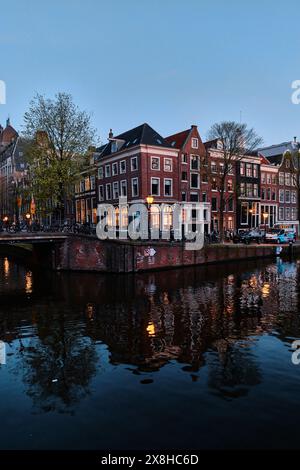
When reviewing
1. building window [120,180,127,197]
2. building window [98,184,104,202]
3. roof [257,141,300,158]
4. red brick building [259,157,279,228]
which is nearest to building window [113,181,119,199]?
building window [120,180,127,197]

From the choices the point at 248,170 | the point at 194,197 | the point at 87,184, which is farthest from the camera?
the point at 248,170

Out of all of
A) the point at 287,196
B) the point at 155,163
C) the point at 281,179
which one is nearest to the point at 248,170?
the point at 281,179

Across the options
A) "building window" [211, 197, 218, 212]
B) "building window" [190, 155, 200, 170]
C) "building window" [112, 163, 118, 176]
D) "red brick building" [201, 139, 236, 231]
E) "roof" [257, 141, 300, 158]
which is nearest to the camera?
"building window" [190, 155, 200, 170]

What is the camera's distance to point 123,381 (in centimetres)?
1019

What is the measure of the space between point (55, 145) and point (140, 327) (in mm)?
28142

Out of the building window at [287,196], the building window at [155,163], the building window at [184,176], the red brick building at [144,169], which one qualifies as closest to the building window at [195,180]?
the building window at [184,176]

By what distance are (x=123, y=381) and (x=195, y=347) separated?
3.73 meters

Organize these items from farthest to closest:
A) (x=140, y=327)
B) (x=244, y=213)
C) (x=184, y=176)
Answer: (x=244, y=213) → (x=184, y=176) → (x=140, y=327)

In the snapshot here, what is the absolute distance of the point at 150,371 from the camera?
10.9 metres

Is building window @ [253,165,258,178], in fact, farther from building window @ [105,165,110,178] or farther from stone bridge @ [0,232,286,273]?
stone bridge @ [0,232,286,273]

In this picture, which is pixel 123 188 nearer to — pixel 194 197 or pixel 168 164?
pixel 168 164

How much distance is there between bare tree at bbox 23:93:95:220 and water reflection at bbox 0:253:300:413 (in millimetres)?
11995

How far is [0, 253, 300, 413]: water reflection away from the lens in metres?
10.5
